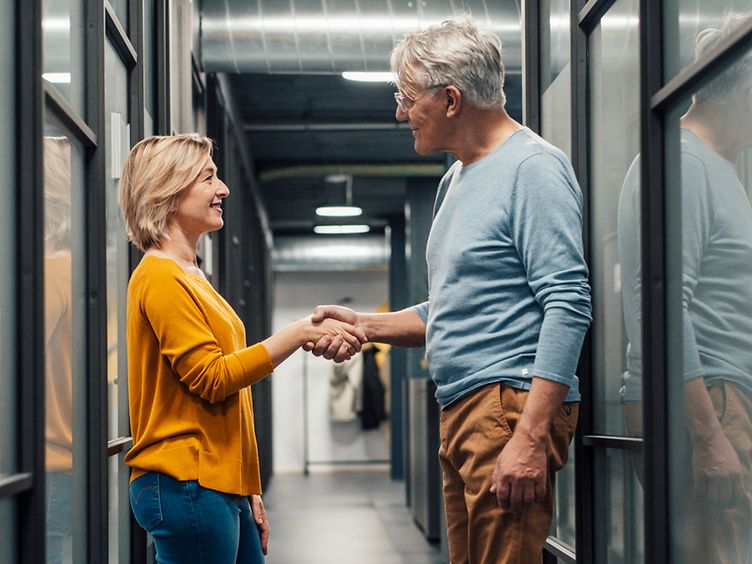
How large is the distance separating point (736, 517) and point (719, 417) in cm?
16

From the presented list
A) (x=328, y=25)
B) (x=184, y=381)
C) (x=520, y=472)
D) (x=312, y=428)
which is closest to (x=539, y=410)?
(x=520, y=472)

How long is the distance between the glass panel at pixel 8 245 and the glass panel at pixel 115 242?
1.03m

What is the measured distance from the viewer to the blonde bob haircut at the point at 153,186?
7.39ft

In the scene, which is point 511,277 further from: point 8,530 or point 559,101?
point 559,101

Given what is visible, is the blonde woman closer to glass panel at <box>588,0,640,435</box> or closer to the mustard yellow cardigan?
the mustard yellow cardigan

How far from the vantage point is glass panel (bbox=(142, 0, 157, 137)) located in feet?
11.1

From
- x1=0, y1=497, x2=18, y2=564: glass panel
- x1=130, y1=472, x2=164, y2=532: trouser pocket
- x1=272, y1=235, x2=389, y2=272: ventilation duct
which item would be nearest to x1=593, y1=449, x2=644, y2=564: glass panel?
x1=130, y1=472, x2=164, y2=532: trouser pocket

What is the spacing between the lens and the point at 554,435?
6.47 ft

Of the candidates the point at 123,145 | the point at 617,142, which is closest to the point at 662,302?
the point at 617,142

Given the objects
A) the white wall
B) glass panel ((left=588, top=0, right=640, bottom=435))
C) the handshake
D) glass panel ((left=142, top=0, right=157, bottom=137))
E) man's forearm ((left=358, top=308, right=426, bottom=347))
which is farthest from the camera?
the white wall

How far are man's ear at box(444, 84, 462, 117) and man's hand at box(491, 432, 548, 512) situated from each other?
0.64m

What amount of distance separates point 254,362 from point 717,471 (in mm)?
896

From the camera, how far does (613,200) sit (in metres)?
2.46

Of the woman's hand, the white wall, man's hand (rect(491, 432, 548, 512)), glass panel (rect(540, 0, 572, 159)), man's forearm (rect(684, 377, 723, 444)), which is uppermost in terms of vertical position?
glass panel (rect(540, 0, 572, 159))
